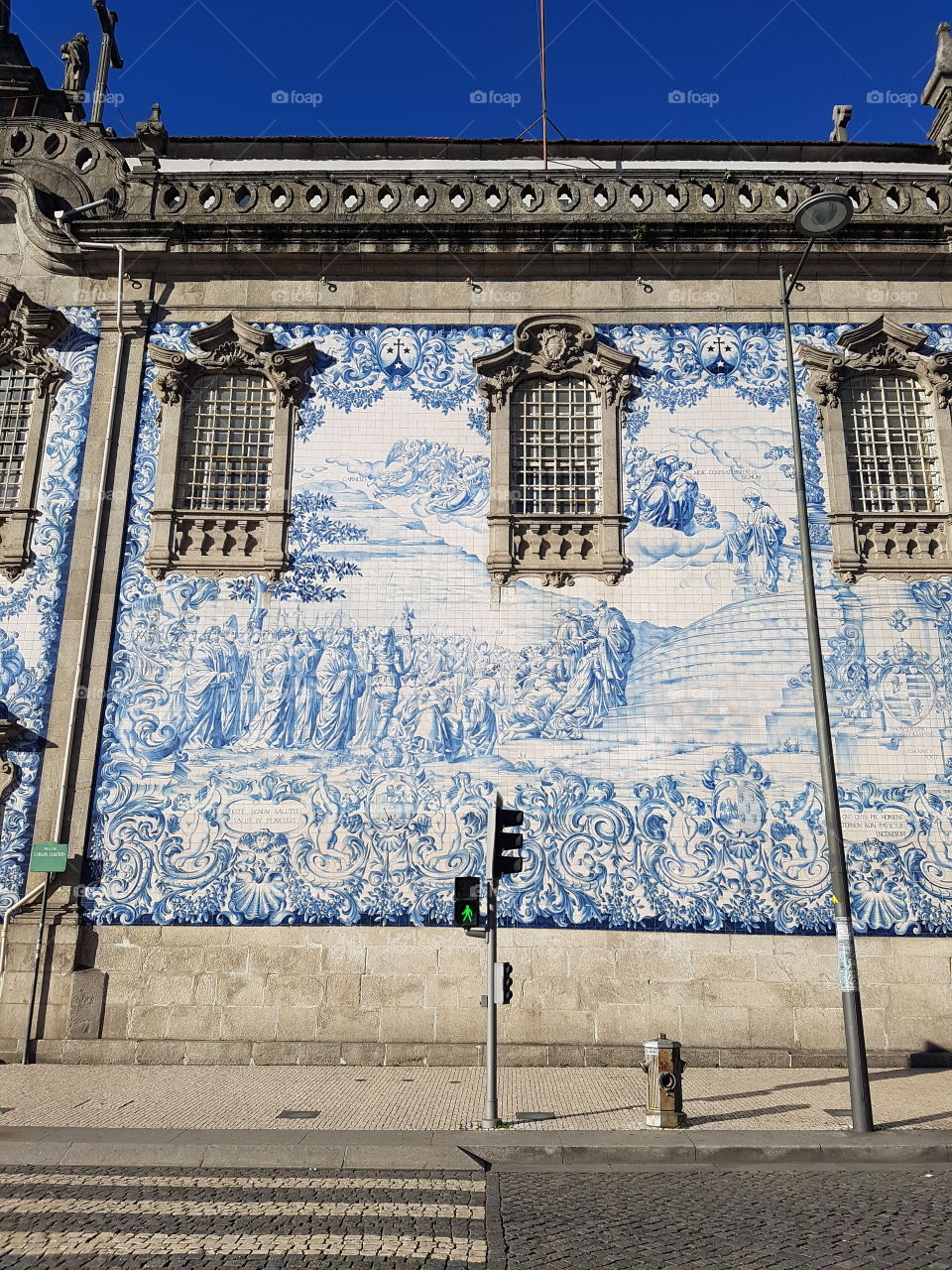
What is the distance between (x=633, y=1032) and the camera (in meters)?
11.5

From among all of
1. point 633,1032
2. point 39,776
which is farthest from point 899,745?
point 39,776

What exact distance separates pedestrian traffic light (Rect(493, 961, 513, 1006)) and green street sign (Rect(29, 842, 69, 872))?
579cm

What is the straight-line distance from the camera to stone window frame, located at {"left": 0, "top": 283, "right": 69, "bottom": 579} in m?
13.3

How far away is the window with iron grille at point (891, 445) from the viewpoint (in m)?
13.5

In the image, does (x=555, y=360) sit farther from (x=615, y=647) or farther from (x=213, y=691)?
(x=213, y=691)

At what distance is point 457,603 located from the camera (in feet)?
42.5

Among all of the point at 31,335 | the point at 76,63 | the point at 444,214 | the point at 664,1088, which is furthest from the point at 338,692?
the point at 76,63

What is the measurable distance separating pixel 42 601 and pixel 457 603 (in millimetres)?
5570

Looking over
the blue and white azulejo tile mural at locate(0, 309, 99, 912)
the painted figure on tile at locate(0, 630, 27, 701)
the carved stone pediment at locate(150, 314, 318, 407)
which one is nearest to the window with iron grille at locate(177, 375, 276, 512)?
the carved stone pediment at locate(150, 314, 318, 407)

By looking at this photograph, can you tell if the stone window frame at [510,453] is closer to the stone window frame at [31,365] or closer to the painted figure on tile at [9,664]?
the stone window frame at [31,365]

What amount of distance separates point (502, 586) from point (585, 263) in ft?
16.6

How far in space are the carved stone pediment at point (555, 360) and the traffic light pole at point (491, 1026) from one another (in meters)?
7.29

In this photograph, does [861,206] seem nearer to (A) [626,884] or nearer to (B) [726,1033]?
(A) [626,884]

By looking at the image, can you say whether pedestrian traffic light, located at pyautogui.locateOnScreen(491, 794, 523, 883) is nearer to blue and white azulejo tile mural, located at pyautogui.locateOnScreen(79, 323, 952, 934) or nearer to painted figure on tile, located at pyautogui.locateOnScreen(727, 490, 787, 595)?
blue and white azulejo tile mural, located at pyautogui.locateOnScreen(79, 323, 952, 934)
